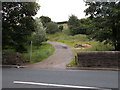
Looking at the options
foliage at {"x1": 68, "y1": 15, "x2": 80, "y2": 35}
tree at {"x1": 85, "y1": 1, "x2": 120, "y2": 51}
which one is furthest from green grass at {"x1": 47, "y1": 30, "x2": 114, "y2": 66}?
tree at {"x1": 85, "y1": 1, "x2": 120, "y2": 51}

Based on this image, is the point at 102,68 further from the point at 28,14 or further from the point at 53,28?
the point at 53,28

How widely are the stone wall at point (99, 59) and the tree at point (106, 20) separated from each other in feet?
6.84

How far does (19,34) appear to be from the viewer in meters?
11.5

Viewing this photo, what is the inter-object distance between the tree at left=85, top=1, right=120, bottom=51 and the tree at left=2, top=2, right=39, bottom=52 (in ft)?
16.5

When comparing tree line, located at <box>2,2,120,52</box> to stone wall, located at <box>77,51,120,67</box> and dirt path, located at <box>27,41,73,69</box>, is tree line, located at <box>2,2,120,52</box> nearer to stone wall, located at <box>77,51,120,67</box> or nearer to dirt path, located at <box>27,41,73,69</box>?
stone wall, located at <box>77,51,120,67</box>

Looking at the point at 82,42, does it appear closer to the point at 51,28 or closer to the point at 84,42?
the point at 84,42

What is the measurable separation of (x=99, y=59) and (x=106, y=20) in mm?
3424

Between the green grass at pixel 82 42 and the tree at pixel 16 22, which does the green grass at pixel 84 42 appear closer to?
the green grass at pixel 82 42

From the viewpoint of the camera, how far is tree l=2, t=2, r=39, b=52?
11.3 metres

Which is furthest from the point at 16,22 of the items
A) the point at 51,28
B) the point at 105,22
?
the point at 51,28

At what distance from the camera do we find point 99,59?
9594 mm

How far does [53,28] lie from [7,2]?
2922 centimetres

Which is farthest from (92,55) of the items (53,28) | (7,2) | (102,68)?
(53,28)

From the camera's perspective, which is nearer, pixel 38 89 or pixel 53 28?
pixel 38 89
